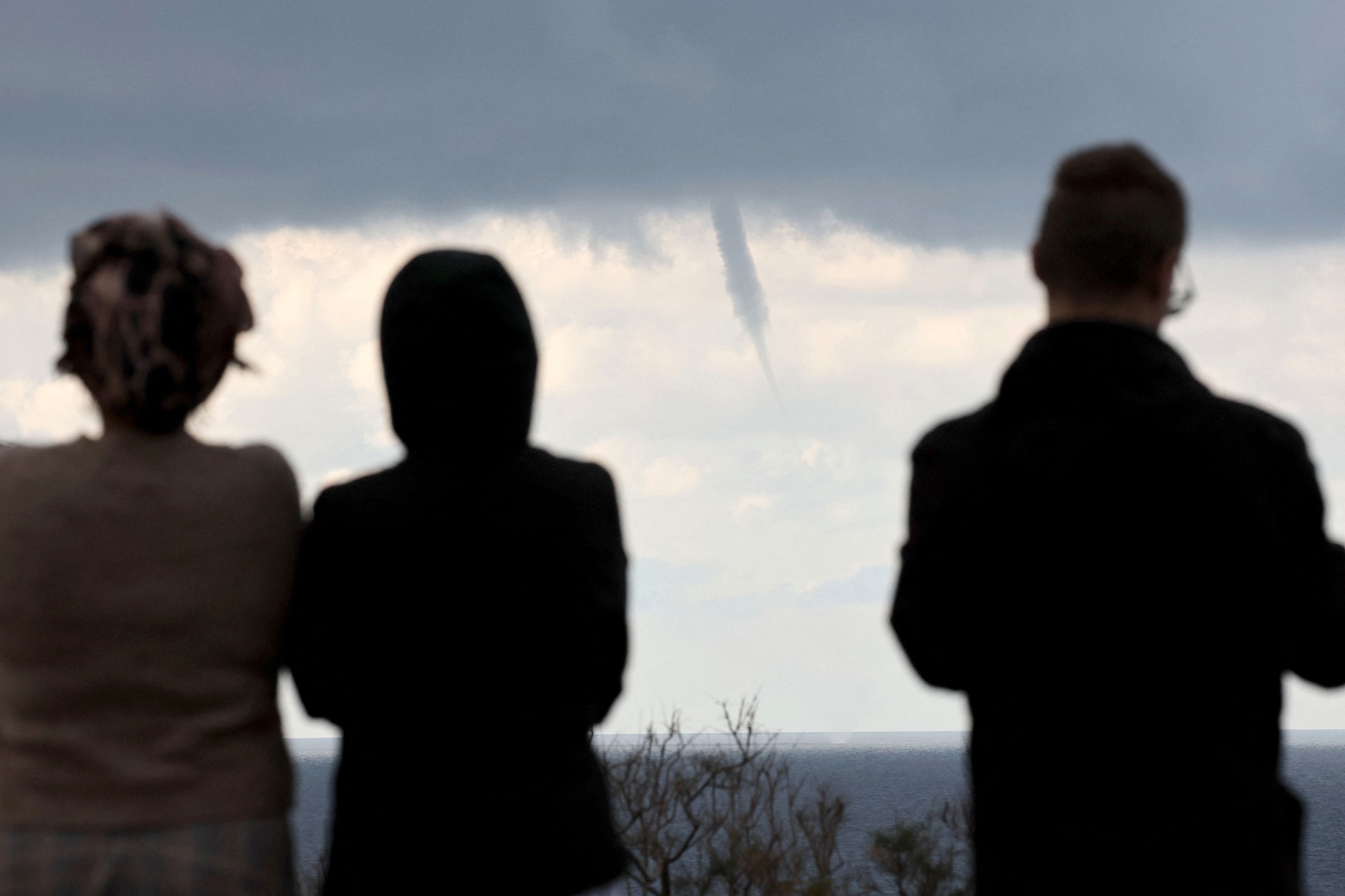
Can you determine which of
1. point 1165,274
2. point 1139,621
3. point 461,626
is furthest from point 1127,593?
point 461,626

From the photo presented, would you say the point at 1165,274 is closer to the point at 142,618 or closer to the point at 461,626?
the point at 461,626

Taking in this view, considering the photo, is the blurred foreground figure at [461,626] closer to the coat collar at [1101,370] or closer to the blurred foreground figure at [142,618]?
the blurred foreground figure at [142,618]

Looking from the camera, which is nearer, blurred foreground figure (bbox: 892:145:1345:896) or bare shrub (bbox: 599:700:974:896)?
blurred foreground figure (bbox: 892:145:1345:896)

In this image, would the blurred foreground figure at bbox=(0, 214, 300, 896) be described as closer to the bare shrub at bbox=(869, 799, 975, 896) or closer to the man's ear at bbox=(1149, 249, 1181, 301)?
the man's ear at bbox=(1149, 249, 1181, 301)

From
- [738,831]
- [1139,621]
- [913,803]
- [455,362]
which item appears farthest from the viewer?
[913,803]

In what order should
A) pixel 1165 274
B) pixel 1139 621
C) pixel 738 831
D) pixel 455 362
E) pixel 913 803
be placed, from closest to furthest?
1. pixel 1139 621
2. pixel 1165 274
3. pixel 455 362
4. pixel 738 831
5. pixel 913 803

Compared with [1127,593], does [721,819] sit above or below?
below

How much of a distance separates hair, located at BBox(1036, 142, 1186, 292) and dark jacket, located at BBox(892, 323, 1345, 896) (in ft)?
0.37

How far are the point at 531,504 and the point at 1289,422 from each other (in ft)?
4.68

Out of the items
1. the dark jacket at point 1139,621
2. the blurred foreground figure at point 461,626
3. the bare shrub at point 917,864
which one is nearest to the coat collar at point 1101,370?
the dark jacket at point 1139,621

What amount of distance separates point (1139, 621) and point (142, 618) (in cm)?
182

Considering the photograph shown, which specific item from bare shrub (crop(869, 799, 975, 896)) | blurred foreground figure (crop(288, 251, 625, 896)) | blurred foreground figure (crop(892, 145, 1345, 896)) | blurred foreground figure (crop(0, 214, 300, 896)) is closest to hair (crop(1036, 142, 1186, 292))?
blurred foreground figure (crop(892, 145, 1345, 896))

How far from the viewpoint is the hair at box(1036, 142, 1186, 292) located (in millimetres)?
2500

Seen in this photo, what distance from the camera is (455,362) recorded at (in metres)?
2.75
